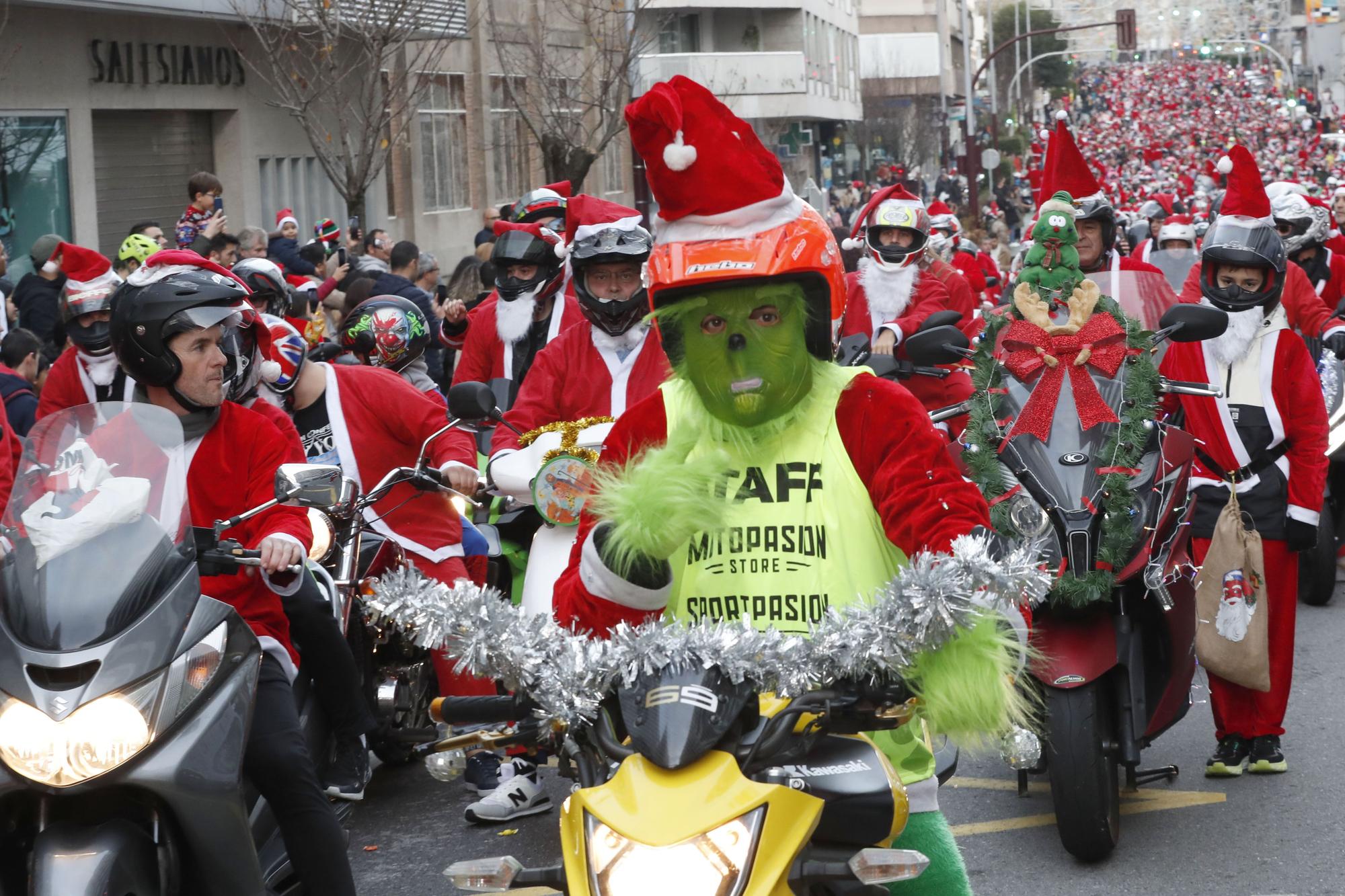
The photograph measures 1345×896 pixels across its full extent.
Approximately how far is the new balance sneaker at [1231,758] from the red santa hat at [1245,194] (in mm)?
2049

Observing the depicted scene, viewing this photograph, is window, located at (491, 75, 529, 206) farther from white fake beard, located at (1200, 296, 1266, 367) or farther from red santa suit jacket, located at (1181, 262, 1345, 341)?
white fake beard, located at (1200, 296, 1266, 367)

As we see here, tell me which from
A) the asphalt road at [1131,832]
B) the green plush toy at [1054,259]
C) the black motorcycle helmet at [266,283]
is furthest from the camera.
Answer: the black motorcycle helmet at [266,283]

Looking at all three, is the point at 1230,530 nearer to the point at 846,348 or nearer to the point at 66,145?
the point at 846,348

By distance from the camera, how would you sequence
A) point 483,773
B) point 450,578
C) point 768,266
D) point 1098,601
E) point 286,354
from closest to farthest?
point 768,266
point 1098,601
point 286,354
point 450,578
point 483,773

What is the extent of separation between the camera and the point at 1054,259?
20.5 feet

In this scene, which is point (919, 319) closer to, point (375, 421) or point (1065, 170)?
point (1065, 170)

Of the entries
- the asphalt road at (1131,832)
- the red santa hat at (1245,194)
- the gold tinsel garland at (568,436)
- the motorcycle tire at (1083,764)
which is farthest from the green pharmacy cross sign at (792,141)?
the motorcycle tire at (1083,764)

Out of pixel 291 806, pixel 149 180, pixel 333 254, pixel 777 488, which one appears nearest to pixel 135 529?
pixel 291 806

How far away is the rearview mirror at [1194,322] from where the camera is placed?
5.99 m

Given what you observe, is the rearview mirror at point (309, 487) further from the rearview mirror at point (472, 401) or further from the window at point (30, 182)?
the window at point (30, 182)

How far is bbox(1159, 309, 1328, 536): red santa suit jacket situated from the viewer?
23.3ft

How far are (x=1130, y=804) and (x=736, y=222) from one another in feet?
12.8

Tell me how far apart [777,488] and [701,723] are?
827mm

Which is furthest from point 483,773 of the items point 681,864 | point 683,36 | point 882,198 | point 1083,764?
point 683,36
